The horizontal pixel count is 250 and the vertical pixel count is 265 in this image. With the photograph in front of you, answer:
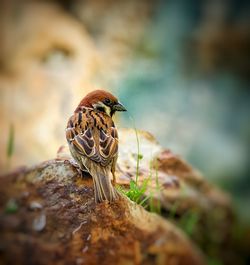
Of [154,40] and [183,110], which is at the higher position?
[154,40]

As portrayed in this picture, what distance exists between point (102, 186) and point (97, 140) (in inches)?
15.3

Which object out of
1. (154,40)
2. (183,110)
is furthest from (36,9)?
(183,110)

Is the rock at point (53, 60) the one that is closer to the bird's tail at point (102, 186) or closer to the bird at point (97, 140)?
the bird at point (97, 140)

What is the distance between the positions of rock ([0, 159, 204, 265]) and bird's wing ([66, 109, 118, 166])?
0.47 ft

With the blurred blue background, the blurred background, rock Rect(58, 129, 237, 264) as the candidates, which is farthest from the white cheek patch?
the blurred blue background

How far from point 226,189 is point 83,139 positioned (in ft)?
15.8

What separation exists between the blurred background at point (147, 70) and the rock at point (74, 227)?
10.4 feet

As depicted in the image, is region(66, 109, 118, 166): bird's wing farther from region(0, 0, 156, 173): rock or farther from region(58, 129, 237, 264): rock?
region(0, 0, 156, 173): rock

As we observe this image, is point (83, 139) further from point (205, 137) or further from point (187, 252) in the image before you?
point (205, 137)

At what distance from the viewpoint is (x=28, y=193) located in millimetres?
3225

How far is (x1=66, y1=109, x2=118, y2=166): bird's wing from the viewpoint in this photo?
3473 mm

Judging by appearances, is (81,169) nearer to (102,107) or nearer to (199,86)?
(102,107)

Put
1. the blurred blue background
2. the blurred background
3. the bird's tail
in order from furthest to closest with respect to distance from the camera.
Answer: the blurred blue background, the blurred background, the bird's tail

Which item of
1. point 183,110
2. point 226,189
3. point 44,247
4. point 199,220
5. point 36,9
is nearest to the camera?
point 44,247
